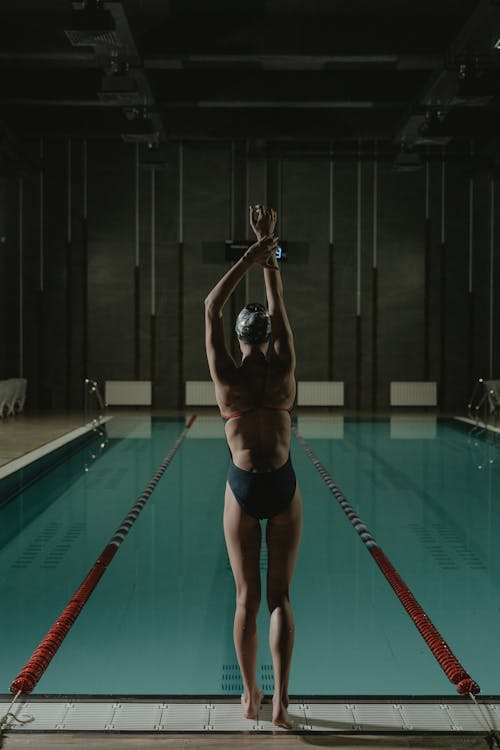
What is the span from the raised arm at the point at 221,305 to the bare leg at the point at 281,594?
20.7 inches

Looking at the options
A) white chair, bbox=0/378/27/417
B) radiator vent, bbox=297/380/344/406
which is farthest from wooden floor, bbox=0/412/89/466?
radiator vent, bbox=297/380/344/406

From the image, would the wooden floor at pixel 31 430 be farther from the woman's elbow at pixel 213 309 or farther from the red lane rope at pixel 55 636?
the woman's elbow at pixel 213 309

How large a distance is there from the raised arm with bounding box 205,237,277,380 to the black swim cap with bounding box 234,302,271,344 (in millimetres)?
74

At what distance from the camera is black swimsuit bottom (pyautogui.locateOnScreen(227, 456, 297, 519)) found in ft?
8.67

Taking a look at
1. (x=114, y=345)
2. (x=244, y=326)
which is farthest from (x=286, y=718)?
(x=114, y=345)

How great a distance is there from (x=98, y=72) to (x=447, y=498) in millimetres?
9123

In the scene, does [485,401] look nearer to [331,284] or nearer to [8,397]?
[331,284]

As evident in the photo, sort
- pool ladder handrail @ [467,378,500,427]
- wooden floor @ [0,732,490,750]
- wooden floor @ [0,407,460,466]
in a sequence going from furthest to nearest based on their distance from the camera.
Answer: pool ladder handrail @ [467,378,500,427] → wooden floor @ [0,407,460,466] → wooden floor @ [0,732,490,750]

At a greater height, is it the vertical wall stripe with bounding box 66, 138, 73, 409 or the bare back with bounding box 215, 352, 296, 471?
the vertical wall stripe with bounding box 66, 138, 73, 409

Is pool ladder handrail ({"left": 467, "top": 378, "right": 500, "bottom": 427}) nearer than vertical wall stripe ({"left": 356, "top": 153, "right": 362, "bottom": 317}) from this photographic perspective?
Yes

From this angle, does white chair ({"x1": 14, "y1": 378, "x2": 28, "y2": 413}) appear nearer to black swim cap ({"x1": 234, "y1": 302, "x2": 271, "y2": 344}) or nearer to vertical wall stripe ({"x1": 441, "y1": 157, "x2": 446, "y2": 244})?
vertical wall stripe ({"x1": 441, "y1": 157, "x2": 446, "y2": 244})

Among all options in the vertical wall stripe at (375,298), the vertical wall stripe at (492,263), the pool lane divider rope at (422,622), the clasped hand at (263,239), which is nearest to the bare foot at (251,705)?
the pool lane divider rope at (422,622)

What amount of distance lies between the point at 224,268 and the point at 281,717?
Result: 14.6m

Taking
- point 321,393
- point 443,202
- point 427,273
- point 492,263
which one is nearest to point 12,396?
point 321,393
